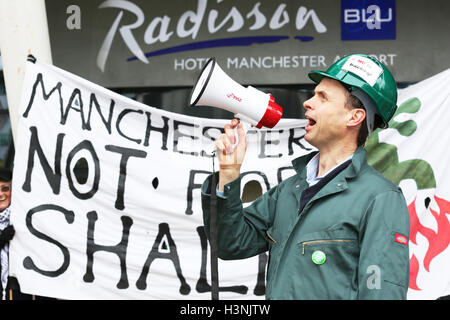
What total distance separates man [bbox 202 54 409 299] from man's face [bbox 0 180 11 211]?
3.35 m

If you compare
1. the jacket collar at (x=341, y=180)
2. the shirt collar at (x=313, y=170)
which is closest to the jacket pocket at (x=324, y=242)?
the jacket collar at (x=341, y=180)

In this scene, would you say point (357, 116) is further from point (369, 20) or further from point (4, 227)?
point (369, 20)

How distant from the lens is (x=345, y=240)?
2244 millimetres

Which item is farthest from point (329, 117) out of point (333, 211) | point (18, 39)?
point (18, 39)

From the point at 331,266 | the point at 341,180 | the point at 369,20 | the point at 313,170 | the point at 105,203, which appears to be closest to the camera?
the point at 331,266

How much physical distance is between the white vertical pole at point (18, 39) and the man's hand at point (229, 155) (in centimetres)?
267

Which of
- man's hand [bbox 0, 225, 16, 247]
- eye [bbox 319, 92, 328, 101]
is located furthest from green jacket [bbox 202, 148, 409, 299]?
man's hand [bbox 0, 225, 16, 247]

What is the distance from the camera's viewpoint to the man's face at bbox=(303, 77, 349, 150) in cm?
249

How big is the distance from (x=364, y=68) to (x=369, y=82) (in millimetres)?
58

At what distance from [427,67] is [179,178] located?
141 inches

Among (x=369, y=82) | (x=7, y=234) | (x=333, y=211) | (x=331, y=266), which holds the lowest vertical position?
(x=7, y=234)

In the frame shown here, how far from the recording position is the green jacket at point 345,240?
216cm

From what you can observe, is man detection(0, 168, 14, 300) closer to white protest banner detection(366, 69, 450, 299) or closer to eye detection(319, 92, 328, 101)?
white protest banner detection(366, 69, 450, 299)

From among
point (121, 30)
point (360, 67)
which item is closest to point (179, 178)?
point (360, 67)
